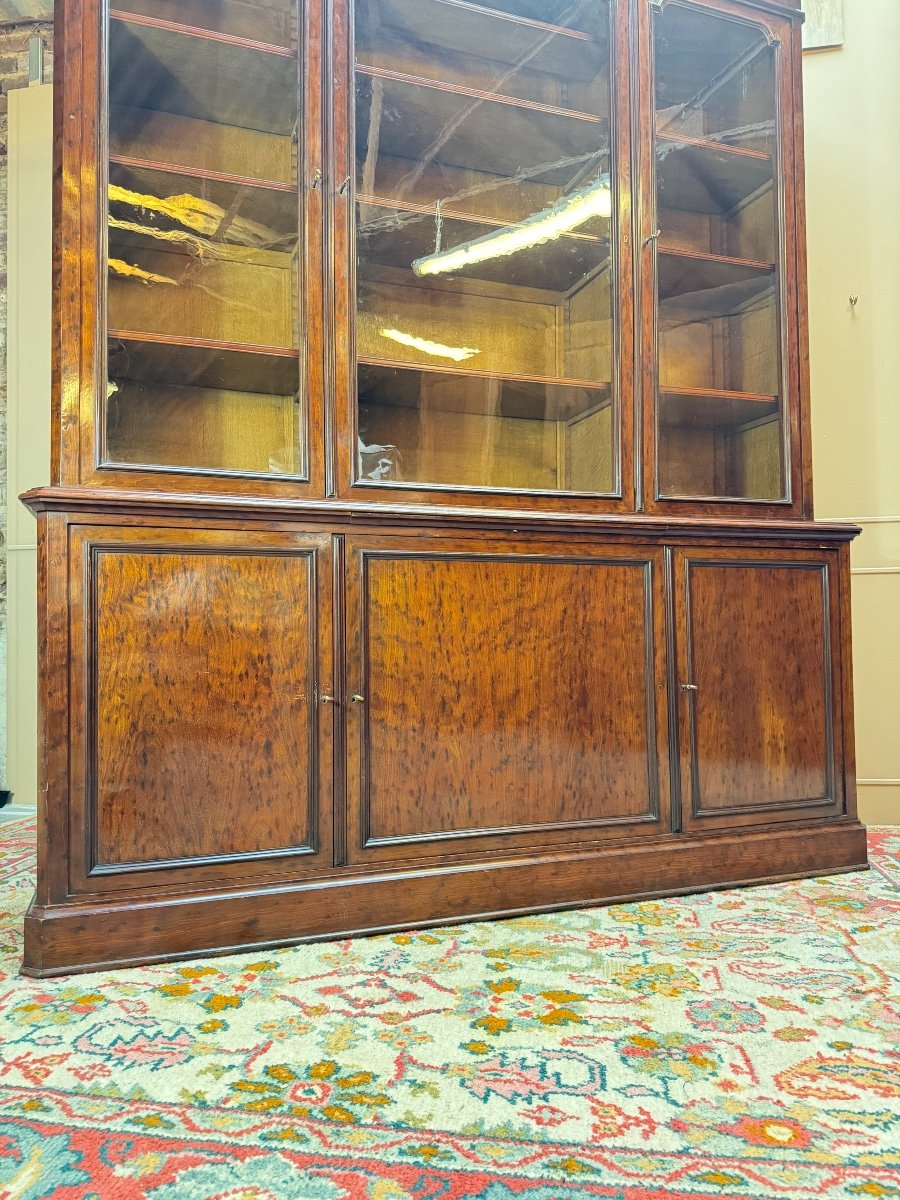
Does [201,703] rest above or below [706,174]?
below

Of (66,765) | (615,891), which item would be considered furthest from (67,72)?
(615,891)

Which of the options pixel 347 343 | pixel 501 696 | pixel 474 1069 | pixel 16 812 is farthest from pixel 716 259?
pixel 16 812

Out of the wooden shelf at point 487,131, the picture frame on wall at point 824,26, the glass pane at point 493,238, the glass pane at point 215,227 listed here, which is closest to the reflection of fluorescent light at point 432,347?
the glass pane at point 493,238

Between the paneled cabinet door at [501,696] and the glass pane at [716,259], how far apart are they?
403 mm

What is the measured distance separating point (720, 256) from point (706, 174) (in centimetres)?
23

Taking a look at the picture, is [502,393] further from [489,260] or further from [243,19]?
[243,19]

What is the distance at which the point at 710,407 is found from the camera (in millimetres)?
2334

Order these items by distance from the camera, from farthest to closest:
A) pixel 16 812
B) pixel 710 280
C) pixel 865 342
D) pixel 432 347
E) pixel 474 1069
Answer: pixel 16 812, pixel 865 342, pixel 710 280, pixel 432 347, pixel 474 1069

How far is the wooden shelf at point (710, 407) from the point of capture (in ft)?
7.43

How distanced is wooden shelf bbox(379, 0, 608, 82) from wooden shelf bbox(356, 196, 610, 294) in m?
0.42

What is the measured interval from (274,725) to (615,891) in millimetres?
939

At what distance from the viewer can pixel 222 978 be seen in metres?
1.61

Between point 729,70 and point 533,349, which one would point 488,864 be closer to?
point 533,349

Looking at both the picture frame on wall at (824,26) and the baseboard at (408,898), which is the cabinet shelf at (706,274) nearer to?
the picture frame on wall at (824,26)
